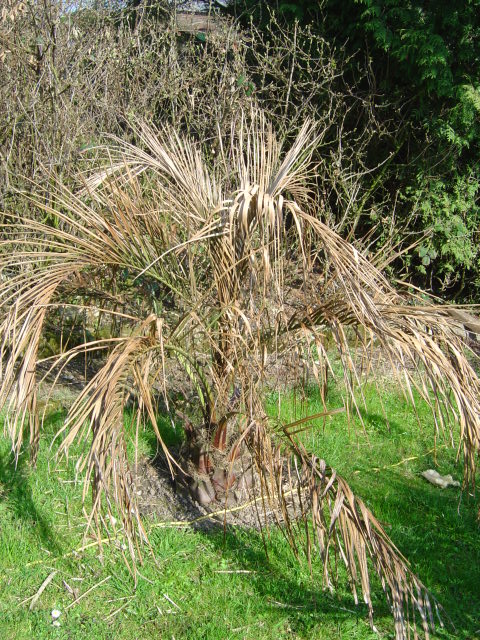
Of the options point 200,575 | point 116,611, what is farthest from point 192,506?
point 116,611

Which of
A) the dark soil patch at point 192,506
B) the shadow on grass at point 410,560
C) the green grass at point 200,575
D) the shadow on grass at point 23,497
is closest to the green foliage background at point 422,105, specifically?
the shadow on grass at point 410,560

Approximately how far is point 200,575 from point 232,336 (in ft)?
3.93

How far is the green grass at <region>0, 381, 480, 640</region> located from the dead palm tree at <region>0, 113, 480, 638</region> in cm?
21

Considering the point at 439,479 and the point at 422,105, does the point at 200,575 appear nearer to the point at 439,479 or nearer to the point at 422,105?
the point at 439,479

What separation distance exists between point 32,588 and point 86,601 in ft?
0.87

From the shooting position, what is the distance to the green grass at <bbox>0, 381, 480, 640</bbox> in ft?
9.67

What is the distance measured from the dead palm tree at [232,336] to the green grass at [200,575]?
0.21m

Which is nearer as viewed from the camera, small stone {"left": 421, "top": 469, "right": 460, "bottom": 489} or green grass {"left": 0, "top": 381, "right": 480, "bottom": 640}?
green grass {"left": 0, "top": 381, "right": 480, "bottom": 640}

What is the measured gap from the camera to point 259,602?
310 centimetres

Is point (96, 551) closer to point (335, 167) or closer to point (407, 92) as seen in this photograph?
point (335, 167)

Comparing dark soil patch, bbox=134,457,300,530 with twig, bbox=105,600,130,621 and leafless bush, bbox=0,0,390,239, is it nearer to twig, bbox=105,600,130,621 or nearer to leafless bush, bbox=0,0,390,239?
twig, bbox=105,600,130,621

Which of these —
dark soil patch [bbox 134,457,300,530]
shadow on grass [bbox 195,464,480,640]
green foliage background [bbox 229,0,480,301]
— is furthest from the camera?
green foliage background [bbox 229,0,480,301]

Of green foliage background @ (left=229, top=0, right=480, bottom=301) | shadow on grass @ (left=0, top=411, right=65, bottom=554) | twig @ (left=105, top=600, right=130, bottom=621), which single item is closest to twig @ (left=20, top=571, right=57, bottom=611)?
shadow on grass @ (left=0, top=411, right=65, bottom=554)

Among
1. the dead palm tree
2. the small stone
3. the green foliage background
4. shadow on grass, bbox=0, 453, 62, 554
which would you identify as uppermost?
the green foliage background
